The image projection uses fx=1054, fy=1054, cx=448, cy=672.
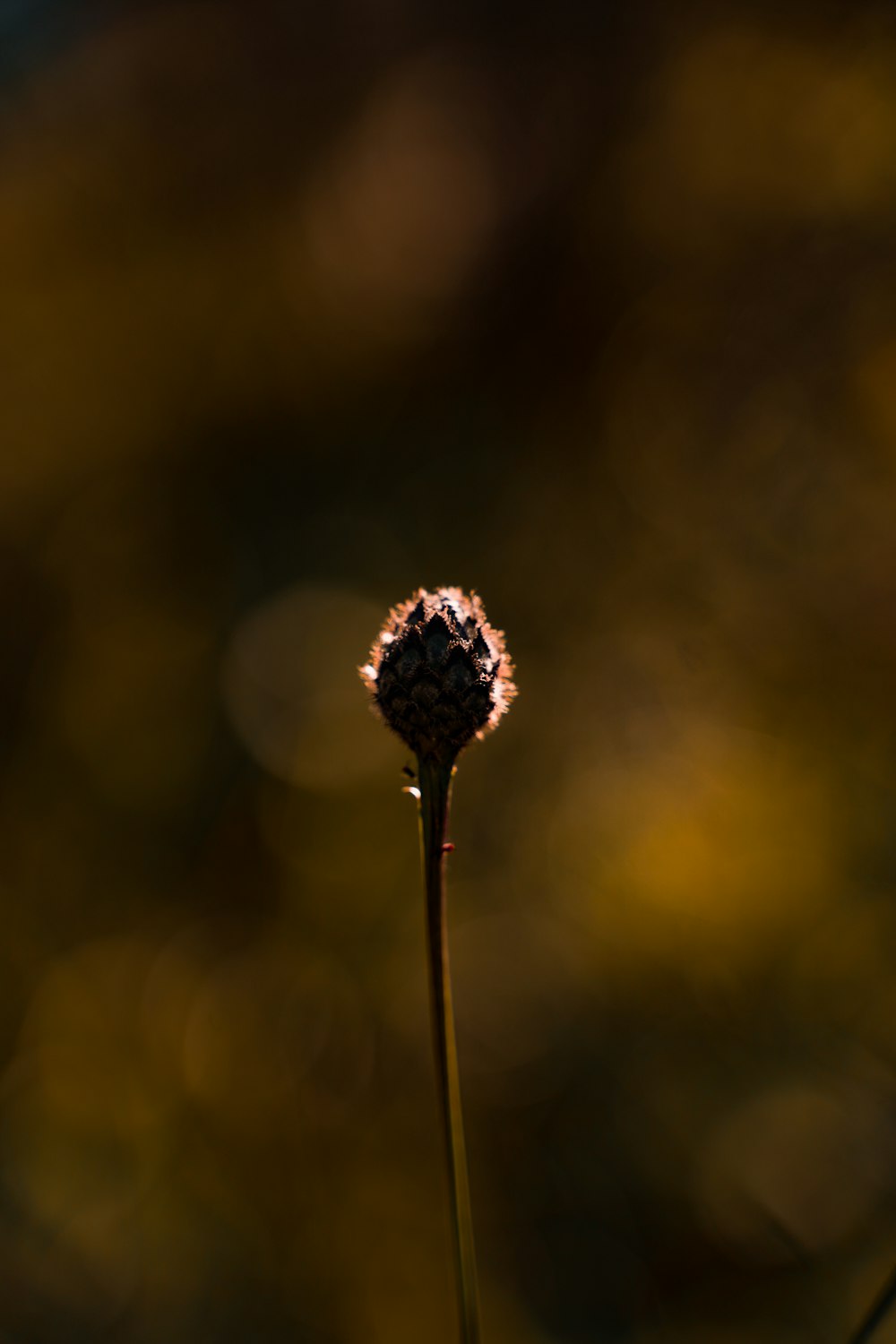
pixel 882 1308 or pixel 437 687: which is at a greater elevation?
pixel 437 687

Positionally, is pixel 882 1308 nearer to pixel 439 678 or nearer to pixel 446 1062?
pixel 446 1062

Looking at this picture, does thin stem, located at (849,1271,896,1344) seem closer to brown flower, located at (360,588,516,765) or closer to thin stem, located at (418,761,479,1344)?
thin stem, located at (418,761,479,1344)

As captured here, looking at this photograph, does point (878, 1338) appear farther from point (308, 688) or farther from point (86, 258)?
point (86, 258)

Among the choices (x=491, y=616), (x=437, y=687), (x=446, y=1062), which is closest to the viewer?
(x=446, y=1062)

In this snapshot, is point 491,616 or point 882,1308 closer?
point 882,1308

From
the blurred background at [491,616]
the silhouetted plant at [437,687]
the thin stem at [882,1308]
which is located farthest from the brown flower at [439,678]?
the blurred background at [491,616]

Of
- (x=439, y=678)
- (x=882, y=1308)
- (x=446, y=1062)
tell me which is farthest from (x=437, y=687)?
(x=882, y=1308)
